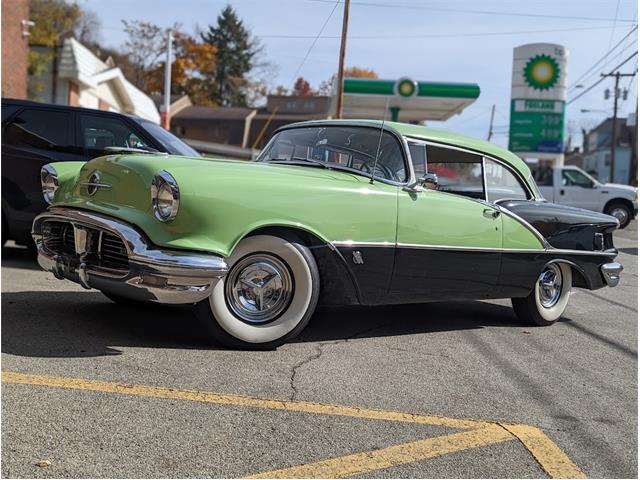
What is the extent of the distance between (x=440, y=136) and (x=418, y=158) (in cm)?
44

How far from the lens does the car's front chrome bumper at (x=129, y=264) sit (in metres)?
3.90

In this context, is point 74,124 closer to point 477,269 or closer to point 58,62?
point 477,269

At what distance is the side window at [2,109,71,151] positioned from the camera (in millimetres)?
7094

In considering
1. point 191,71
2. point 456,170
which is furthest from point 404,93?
point 191,71

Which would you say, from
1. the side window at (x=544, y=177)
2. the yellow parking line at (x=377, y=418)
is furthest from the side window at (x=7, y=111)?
the side window at (x=544, y=177)

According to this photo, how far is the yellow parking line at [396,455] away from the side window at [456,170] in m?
2.42

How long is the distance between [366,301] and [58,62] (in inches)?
892

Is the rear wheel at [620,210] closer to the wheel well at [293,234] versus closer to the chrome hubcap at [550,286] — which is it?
the chrome hubcap at [550,286]

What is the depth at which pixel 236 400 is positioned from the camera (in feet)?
11.4

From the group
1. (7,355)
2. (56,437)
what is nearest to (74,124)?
(7,355)

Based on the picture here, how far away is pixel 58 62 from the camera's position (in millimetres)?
24047

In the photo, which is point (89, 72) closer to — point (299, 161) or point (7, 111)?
point (7, 111)

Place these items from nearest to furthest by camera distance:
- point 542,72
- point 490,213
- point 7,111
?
point 490,213
point 7,111
point 542,72

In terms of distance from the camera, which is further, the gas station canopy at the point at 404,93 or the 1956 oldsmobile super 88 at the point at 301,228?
the gas station canopy at the point at 404,93
